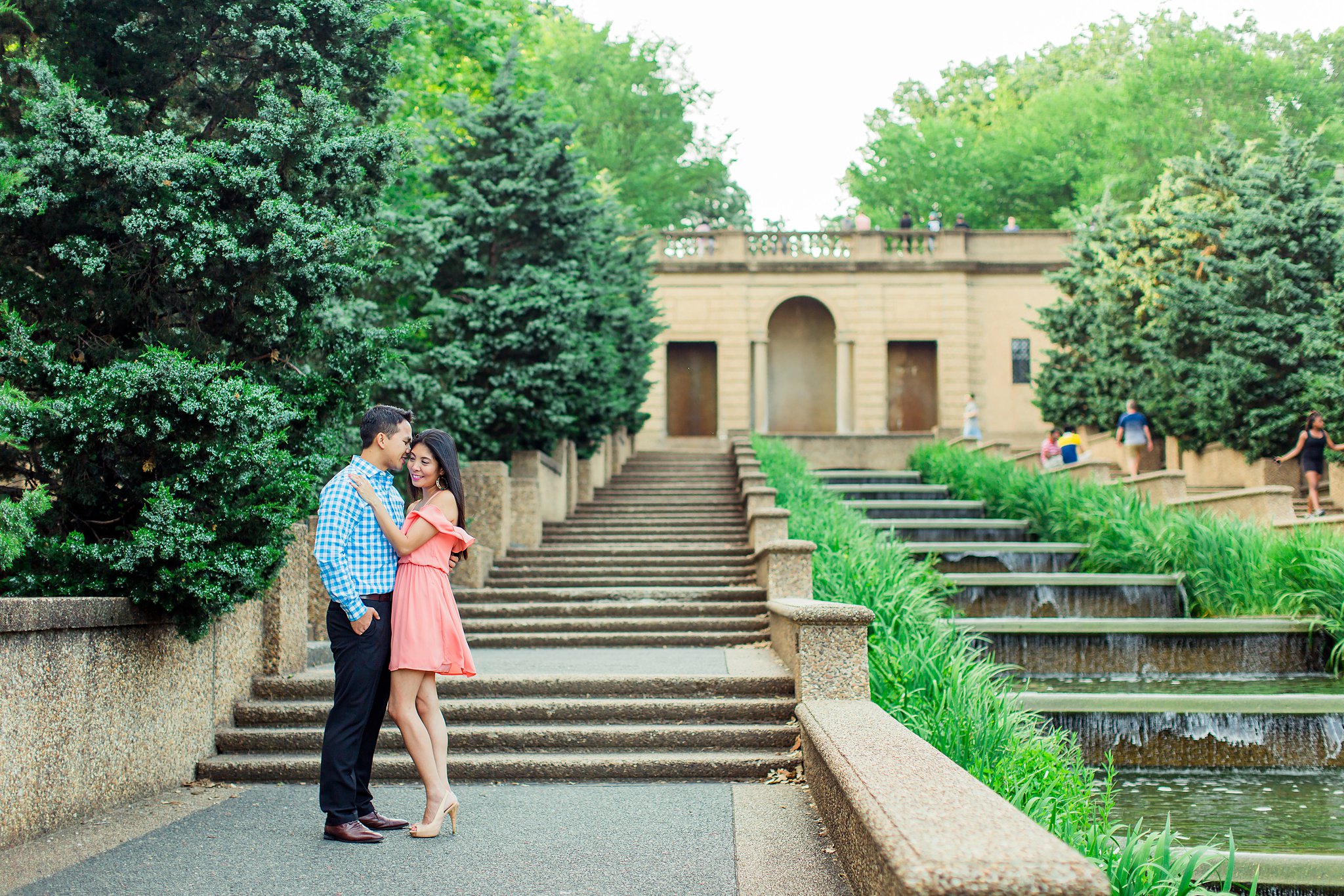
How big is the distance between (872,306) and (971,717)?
3170 cm

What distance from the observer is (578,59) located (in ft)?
121

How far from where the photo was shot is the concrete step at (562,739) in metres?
8.11

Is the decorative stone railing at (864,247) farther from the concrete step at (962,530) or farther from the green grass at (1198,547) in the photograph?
the concrete step at (962,530)

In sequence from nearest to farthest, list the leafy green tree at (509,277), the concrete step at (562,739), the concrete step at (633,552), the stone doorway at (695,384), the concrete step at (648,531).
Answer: the concrete step at (562,739) < the leafy green tree at (509,277) < the concrete step at (633,552) < the concrete step at (648,531) < the stone doorway at (695,384)

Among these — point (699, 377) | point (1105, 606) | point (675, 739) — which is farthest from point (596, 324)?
point (699, 377)

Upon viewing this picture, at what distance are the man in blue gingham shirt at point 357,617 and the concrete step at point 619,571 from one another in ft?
29.1

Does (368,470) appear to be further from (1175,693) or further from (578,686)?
(1175,693)

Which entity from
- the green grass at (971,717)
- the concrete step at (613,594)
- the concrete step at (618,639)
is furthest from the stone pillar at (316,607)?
the green grass at (971,717)

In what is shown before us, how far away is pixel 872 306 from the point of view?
1490 inches

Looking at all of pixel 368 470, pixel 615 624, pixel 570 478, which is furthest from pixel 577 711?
pixel 570 478

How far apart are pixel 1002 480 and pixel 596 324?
7.43 meters

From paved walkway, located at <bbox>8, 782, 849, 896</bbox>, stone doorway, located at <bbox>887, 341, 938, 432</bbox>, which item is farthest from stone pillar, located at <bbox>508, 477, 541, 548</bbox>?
stone doorway, located at <bbox>887, 341, 938, 432</bbox>

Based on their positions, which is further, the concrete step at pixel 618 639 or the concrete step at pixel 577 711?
the concrete step at pixel 618 639

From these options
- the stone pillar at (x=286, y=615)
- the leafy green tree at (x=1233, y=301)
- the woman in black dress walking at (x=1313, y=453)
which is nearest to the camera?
the stone pillar at (x=286, y=615)
